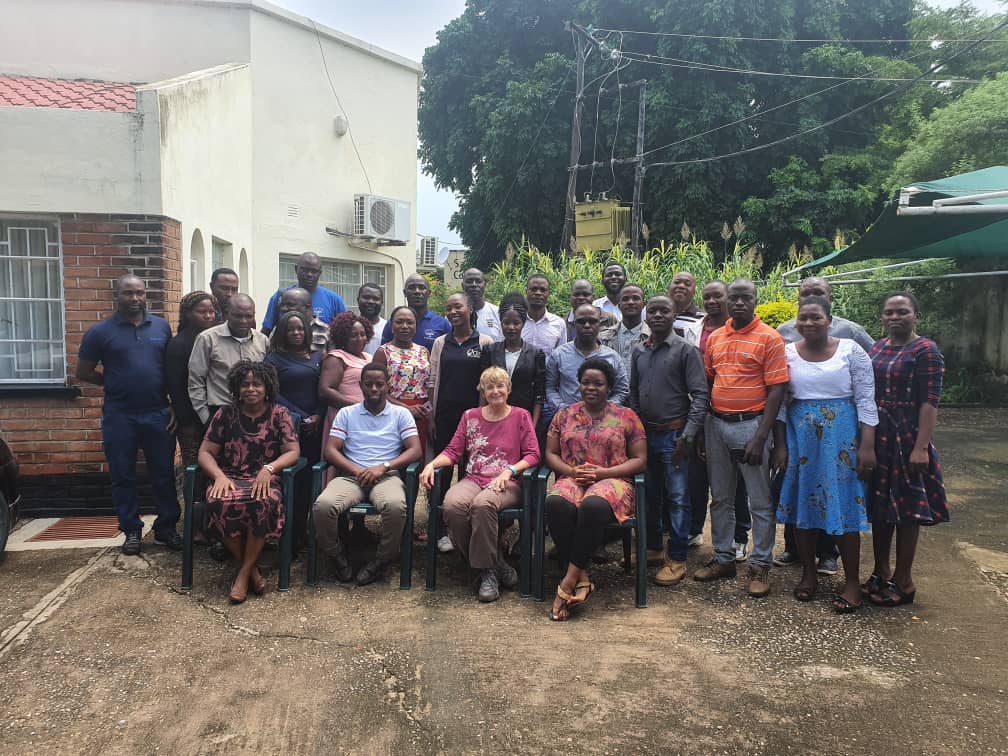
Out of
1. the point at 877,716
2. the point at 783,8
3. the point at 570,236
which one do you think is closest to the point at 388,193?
the point at 570,236

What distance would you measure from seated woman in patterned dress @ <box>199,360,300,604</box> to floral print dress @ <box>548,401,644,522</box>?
161 cm

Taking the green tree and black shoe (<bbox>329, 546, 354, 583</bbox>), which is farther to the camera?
the green tree

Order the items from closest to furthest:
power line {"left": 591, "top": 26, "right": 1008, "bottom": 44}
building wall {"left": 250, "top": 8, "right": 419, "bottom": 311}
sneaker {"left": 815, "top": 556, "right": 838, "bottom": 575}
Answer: sneaker {"left": 815, "top": 556, "right": 838, "bottom": 575} → building wall {"left": 250, "top": 8, "right": 419, "bottom": 311} → power line {"left": 591, "top": 26, "right": 1008, "bottom": 44}

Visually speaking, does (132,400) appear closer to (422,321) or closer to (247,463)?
Result: (247,463)

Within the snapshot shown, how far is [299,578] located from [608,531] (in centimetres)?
189

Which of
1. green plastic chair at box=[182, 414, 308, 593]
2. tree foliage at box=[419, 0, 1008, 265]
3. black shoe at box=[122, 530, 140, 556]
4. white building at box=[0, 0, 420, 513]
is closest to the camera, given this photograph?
green plastic chair at box=[182, 414, 308, 593]

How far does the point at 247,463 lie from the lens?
4625 mm

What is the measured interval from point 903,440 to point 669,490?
4.25 ft

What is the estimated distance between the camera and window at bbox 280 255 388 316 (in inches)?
439

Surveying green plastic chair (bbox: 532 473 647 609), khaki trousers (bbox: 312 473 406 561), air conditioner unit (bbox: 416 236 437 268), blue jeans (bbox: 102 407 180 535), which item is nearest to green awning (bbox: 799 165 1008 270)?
green plastic chair (bbox: 532 473 647 609)

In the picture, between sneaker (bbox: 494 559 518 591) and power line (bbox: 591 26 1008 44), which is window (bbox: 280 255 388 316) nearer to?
sneaker (bbox: 494 559 518 591)

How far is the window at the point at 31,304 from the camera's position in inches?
233

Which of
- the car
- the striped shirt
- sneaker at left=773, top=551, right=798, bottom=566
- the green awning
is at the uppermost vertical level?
the green awning

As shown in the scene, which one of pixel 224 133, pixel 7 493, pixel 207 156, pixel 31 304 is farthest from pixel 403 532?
pixel 224 133
